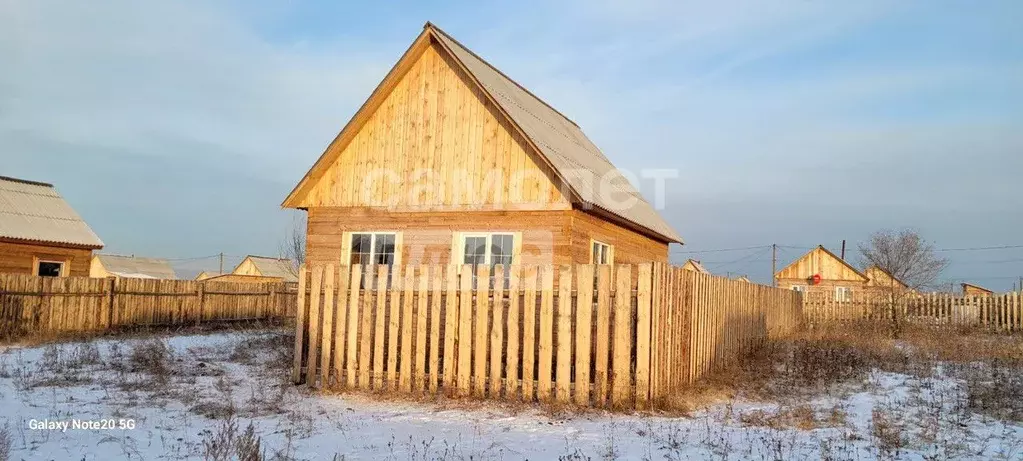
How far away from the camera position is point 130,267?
277 feet

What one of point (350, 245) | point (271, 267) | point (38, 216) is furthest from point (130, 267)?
point (350, 245)

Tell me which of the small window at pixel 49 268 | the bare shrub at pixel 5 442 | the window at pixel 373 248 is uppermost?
the window at pixel 373 248

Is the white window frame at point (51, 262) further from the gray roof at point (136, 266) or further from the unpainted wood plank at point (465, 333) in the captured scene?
the gray roof at point (136, 266)

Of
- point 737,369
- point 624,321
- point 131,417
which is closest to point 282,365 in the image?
point 131,417

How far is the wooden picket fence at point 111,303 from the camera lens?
19562 mm

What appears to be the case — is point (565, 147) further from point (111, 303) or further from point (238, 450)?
point (111, 303)

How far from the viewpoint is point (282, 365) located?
1310 cm

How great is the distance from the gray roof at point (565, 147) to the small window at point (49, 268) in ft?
68.5

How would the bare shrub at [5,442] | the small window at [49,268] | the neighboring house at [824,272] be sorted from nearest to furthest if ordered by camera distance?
1. the bare shrub at [5,442]
2. the small window at [49,268]
3. the neighboring house at [824,272]

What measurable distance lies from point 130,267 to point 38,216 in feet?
200

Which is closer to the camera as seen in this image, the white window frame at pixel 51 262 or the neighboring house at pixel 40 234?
the neighboring house at pixel 40 234

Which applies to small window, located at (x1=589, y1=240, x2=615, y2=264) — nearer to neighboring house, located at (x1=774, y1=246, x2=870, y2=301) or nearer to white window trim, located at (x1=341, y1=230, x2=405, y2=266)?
white window trim, located at (x1=341, y1=230, x2=405, y2=266)

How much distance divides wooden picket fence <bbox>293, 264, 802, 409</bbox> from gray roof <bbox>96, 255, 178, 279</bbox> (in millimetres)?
78042

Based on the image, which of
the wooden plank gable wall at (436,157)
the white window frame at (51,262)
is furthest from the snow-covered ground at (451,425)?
the white window frame at (51,262)
